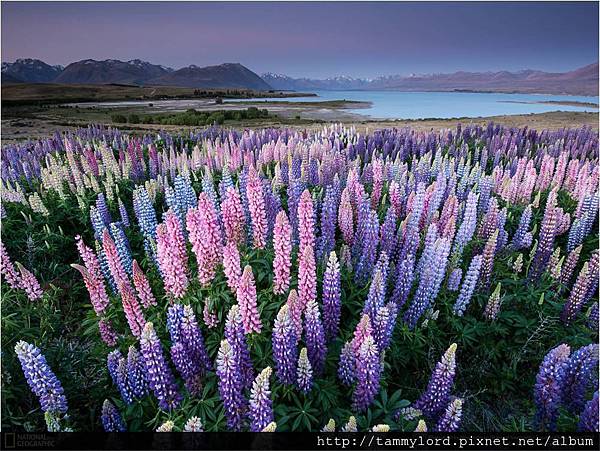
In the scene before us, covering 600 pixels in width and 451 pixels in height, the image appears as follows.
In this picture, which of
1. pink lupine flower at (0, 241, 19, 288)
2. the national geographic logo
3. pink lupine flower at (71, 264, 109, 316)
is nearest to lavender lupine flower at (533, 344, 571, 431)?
the national geographic logo

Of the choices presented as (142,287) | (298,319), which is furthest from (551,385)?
(142,287)

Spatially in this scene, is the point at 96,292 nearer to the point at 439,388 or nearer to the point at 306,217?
the point at 306,217

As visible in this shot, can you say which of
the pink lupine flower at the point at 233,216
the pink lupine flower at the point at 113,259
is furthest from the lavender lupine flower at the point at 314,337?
the pink lupine flower at the point at 113,259

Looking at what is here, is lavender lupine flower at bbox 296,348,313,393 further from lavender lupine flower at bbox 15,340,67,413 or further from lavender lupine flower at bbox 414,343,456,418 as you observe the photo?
lavender lupine flower at bbox 15,340,67,413

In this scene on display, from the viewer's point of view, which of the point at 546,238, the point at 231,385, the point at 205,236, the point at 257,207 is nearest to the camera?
the point at 231,385

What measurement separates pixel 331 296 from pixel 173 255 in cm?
183

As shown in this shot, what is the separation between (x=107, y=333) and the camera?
4504mm

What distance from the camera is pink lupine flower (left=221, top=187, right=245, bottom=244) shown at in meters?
4.88

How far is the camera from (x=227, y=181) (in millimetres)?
6527

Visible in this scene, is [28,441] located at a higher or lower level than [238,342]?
lower

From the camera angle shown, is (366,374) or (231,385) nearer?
(231,385)

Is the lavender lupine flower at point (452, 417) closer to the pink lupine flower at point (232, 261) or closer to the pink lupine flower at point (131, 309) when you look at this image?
the pink lupine flower at point (232, 261)

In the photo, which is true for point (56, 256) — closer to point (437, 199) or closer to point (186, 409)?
point (186, 409)

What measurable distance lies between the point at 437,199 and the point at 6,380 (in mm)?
6754
